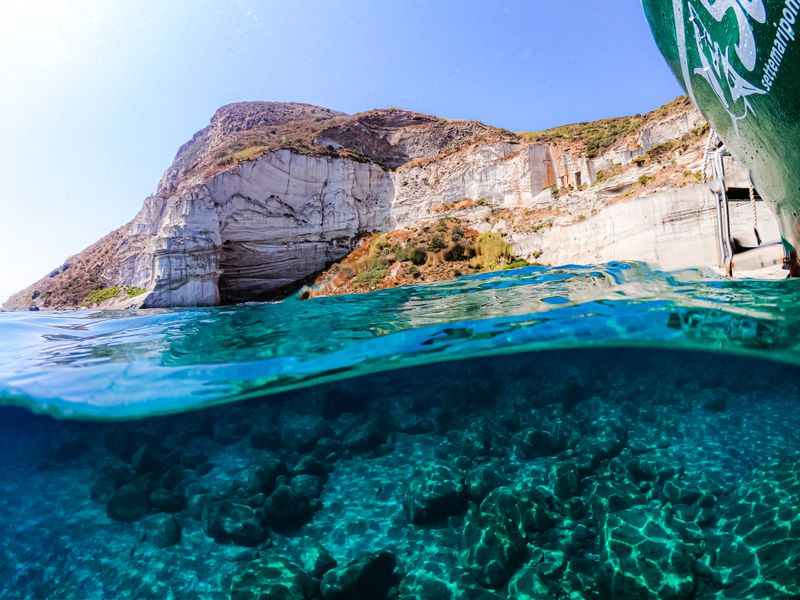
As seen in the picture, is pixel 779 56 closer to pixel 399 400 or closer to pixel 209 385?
pixel 209 385

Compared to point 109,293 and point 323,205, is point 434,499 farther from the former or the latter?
point 109,293

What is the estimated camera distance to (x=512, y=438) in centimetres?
733

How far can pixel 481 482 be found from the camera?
5.57 meters

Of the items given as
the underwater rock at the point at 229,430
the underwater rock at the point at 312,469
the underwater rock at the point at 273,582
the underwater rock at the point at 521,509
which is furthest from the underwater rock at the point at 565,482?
the underwater rock at the point at 229,430

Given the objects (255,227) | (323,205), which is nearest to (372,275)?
(323,205)

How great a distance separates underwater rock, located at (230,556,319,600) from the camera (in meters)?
3.84

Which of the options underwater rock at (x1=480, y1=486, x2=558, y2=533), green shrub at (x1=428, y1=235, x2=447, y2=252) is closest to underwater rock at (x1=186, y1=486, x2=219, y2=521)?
underwater rock at (x1=480, y1=486, x2=558, y2=533)

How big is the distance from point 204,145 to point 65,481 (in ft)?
205

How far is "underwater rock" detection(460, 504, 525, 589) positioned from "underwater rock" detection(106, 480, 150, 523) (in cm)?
509

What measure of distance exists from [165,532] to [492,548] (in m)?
4.53

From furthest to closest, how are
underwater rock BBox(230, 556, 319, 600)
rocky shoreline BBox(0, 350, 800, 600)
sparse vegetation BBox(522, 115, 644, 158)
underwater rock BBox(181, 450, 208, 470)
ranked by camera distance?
sparse vegetation BBox(522, 115, 644, 158)
underwater rock BBox(181, 450, 208, 470)
rocky shoreline BBox(0, 350, 800, 600)
underwater rock BBox(230, 556, 319, 600)

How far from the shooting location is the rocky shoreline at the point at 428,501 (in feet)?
13.5

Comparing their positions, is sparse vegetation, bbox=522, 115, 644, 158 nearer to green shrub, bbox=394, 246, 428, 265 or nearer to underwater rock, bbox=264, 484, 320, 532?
green shrub, bbox=394, 246, 428, 265

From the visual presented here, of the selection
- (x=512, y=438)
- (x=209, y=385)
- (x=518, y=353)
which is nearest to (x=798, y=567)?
(x=512, y=438)
